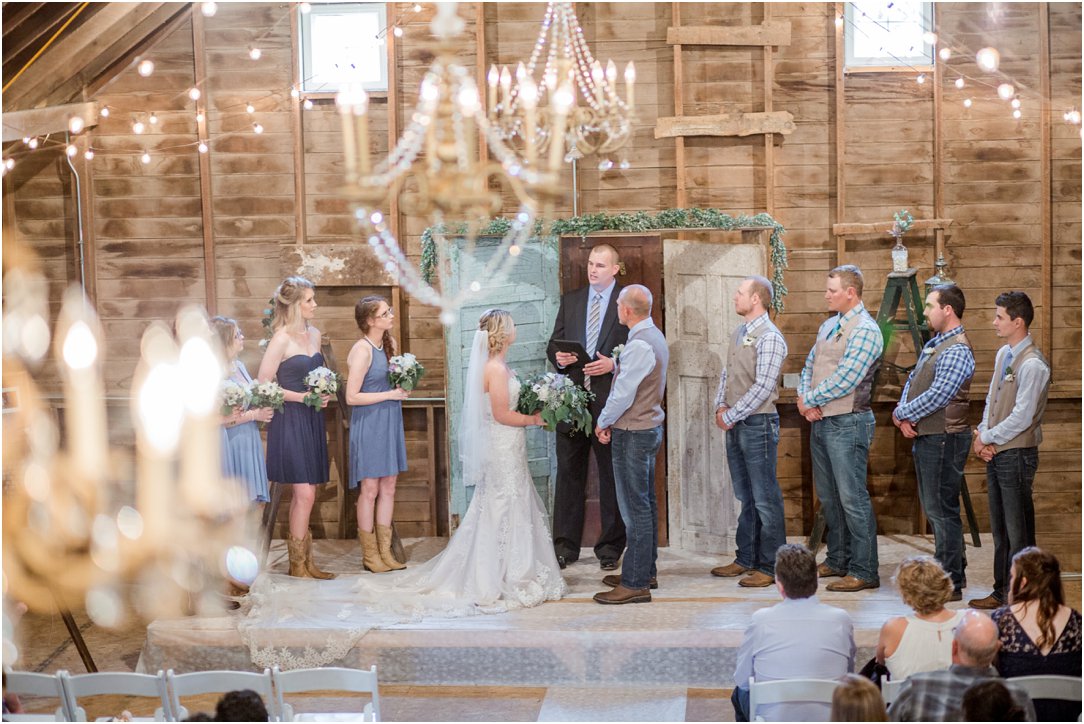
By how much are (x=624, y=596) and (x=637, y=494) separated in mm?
547

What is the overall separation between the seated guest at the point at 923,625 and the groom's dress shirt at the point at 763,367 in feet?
7.07

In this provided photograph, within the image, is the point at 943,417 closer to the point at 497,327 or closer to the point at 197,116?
the point at 497,327

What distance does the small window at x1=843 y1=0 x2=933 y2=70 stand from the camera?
7.79 metres

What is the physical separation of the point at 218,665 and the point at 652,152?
4306 millimetres

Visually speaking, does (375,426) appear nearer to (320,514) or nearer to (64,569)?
(320,514)

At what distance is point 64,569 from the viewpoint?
7527 mm

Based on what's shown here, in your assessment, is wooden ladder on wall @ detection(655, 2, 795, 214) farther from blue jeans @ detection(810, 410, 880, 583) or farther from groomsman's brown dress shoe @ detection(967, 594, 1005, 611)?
groomsman's brown dress shoe @ detection(967, 594, 1005, 611)

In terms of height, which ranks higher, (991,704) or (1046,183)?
(1046,183)

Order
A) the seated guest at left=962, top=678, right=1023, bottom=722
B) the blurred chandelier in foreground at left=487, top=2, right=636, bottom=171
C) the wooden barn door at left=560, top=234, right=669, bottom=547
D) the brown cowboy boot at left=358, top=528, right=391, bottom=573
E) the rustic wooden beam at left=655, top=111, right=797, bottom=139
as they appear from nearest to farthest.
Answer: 1. the seated guest at left=962, top=678, right=1023, bottom=722
2. the blurred chandelier in foreground at left=487, top=2, right=636, bottom=171
3. the brown cowboy boot at left=358, top=528, right=391, bottom=573
4. the wooden barn door at left=560, top=234, right=669, bottom=547
5. the rustic wooden beam at left=655, top=111, right=797, bottom=139

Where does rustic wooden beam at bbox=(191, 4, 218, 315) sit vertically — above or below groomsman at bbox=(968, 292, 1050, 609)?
above

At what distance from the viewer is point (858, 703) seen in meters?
3.19

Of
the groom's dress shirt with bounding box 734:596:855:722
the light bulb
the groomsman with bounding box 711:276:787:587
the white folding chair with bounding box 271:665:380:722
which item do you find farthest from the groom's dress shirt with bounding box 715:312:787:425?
the white folding chair with bounding box 271:665:380:722

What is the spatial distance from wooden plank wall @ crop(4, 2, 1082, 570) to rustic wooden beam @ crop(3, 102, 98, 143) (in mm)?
221

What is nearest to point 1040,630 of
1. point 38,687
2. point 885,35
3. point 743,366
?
point 743,366
